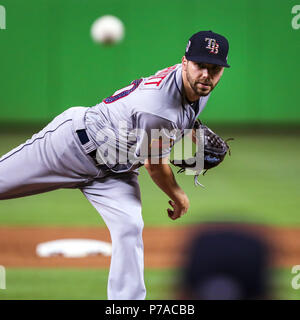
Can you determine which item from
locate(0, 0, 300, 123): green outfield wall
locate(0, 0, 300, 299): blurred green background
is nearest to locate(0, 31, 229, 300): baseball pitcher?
locate(0, 0, 300, 299): blurred green background

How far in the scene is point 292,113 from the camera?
1302 cm

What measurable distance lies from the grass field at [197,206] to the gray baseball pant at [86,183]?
55 cm

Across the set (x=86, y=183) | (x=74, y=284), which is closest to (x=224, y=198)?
(x=74, y=284)

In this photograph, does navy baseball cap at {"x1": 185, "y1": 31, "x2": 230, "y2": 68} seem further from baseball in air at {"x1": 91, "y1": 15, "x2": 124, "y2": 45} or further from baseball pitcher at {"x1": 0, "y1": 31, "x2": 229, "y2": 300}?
baseball in air at {"x1": 91, "y1": 15, "x2": 124, "y2": 45}

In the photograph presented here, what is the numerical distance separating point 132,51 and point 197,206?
6.14 metres

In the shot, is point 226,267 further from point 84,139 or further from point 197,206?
point 197,206

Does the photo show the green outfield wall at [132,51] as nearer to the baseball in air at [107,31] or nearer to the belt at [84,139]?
the baseball in air at [107,31]

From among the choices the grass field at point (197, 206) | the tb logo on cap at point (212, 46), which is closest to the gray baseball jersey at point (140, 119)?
the tb logo on cap at point (212, 46)

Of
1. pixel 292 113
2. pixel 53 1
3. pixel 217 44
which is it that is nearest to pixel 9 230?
pixel 217 44

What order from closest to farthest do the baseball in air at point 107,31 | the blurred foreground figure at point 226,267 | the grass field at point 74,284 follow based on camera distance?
the blurred foreground figure at point 226,267, the grass field at point 74,284, the baseball in air at point 107,31

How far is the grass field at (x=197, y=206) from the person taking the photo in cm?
454

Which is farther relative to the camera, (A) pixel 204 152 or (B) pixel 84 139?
(A) pixel 204 152

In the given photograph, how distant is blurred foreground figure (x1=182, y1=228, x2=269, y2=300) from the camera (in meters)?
1.33

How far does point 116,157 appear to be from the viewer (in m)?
3.70
